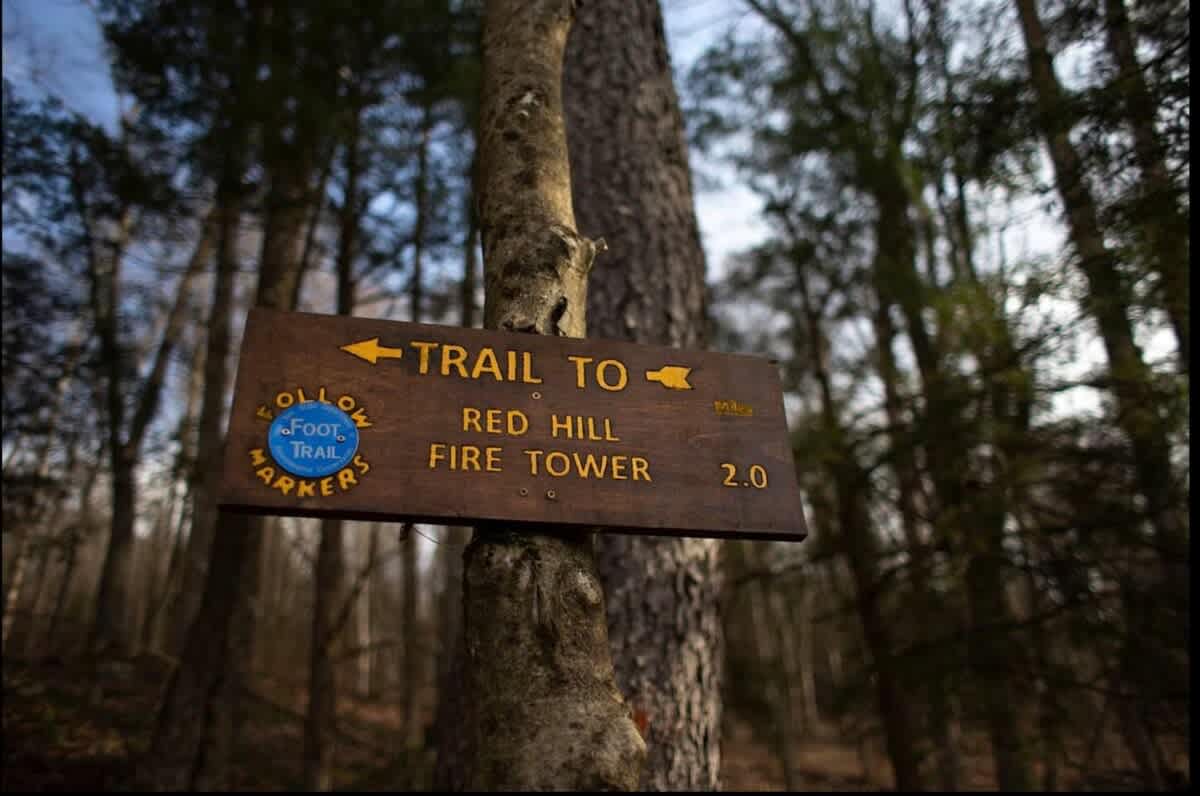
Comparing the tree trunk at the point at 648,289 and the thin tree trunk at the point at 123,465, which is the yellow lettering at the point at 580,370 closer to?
the tree trunk at the point at 648,289

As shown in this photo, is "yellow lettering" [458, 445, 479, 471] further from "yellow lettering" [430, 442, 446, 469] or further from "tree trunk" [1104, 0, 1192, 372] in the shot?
"tree trunk" [1104, 0, 1192, 372]

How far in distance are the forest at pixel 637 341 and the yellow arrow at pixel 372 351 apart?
0.25 m

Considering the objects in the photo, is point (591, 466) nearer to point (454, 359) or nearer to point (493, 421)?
point (493, 421)

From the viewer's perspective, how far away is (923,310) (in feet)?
21.2

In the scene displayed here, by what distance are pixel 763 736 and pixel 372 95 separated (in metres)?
13.4

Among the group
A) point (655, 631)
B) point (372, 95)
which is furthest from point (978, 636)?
point (372, 95)

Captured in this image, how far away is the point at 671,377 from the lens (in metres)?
1.70

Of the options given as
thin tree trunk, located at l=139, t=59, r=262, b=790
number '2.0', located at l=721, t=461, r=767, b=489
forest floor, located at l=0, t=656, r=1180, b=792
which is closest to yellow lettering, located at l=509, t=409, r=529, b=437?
number '2.0', located at l=721, t=461, r=767, b=489

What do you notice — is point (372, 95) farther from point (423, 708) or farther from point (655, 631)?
point (423, 708)

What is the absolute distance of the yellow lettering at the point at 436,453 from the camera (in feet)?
4.82

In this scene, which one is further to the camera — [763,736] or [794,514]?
[763,736]

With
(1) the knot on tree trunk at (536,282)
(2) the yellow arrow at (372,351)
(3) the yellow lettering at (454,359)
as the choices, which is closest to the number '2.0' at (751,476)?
(1) the knot on tree trunk at (536,282)

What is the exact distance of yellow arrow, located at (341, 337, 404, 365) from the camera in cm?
156

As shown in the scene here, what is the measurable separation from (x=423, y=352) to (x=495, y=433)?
0.23 meters
